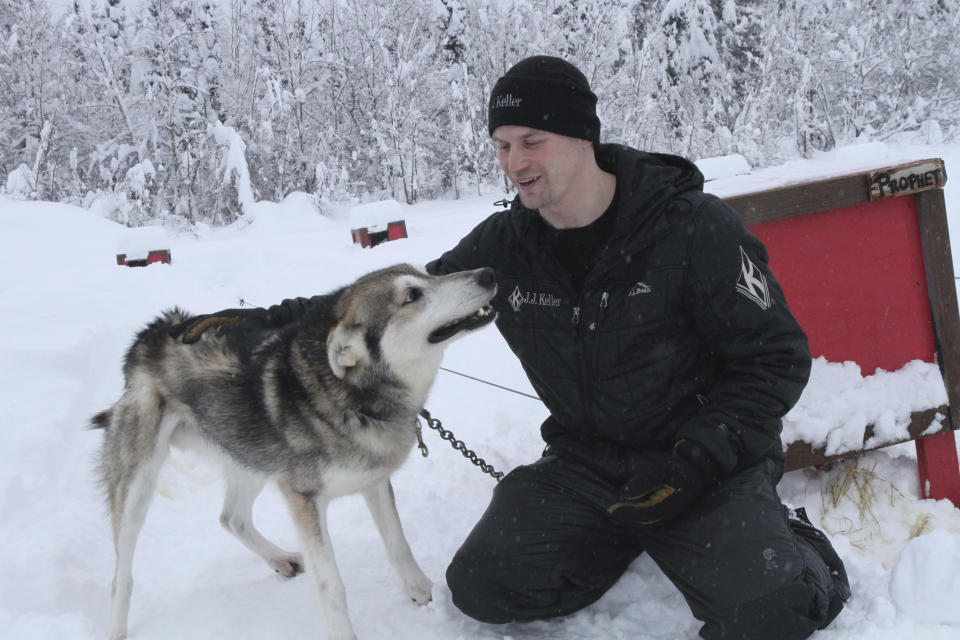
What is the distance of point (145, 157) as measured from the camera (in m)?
14.1

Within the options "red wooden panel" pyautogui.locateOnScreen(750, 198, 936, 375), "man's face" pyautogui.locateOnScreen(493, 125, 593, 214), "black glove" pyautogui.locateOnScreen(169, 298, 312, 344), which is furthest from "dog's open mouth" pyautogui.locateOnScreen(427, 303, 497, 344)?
"red wooden panel" pyautogui.locateOnScreen(750, 198, 936, 375)

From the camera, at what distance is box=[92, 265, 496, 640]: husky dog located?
218cm

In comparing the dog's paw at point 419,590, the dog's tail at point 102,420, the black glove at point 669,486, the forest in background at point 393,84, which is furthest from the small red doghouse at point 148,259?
the black glove at point 669,486

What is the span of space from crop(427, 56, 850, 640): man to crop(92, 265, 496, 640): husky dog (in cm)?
34

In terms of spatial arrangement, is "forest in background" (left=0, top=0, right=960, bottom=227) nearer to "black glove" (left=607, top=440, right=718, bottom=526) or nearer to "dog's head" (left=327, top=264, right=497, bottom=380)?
"dog's head" (left=327, top=264, right=497, bottom=380)

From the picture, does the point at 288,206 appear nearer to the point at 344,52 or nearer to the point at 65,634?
the point at 344,52

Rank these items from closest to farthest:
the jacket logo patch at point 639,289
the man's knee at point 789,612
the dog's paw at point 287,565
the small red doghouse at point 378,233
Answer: the man's knee at point 789,612
the jacket logo patch at point 639,289
the dog's paw at point 287,565
the small red doghouse at point 378,233

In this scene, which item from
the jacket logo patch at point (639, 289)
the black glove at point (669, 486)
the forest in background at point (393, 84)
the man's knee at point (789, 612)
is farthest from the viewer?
the forest in background at point (393, 84)

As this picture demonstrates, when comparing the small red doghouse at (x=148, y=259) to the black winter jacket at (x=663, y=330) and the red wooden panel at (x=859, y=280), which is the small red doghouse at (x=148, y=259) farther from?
the red wooden panel at (x=859, y=280)

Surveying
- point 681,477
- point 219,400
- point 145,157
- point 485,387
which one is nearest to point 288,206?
point 145,157

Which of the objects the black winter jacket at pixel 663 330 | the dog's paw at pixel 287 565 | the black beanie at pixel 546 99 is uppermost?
the black beanie at pixel 546 99

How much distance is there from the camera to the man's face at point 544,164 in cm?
225

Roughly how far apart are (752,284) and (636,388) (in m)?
0.48

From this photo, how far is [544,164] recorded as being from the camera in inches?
88.7
